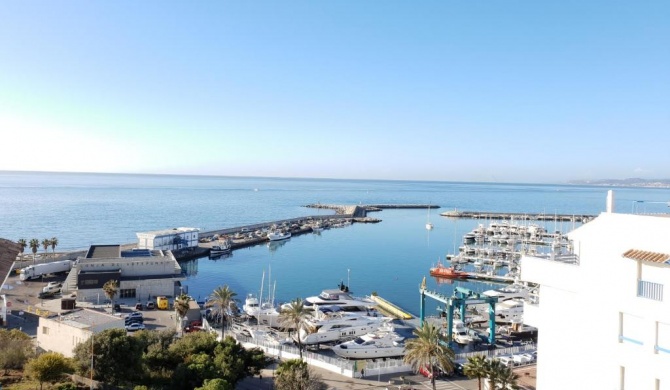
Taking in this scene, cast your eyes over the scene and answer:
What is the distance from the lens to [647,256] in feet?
26.0

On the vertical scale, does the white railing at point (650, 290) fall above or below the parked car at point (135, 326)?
above

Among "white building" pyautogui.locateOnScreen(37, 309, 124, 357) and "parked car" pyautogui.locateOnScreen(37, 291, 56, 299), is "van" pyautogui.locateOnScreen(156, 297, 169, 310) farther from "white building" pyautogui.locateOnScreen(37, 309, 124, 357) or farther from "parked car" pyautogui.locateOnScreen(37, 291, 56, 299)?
"parked car" pyautogui.locateOnScreen(37, 291, 56, 299)

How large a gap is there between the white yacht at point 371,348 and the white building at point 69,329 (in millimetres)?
12727

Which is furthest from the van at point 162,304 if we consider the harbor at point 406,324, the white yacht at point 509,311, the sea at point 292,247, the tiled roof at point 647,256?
the tiled roof at point 647,256

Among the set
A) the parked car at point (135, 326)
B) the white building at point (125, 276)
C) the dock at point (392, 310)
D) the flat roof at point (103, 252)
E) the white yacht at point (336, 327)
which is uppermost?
the flat roof at point (103, 252)

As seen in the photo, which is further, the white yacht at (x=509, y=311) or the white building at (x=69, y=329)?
the white yacht at (x=509, y=311)

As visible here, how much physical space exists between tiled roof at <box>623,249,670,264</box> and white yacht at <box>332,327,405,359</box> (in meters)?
21.6

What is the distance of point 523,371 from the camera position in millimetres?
21906

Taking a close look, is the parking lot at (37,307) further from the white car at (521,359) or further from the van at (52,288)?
the white car at (521,359)

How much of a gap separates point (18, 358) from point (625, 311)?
73.9 ft

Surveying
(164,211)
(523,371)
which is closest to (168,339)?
(523,371)

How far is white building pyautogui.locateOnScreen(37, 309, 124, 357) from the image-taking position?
21359mm

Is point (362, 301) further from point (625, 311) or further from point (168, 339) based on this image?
point (625, 311)

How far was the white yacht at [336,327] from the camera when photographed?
29.8m
